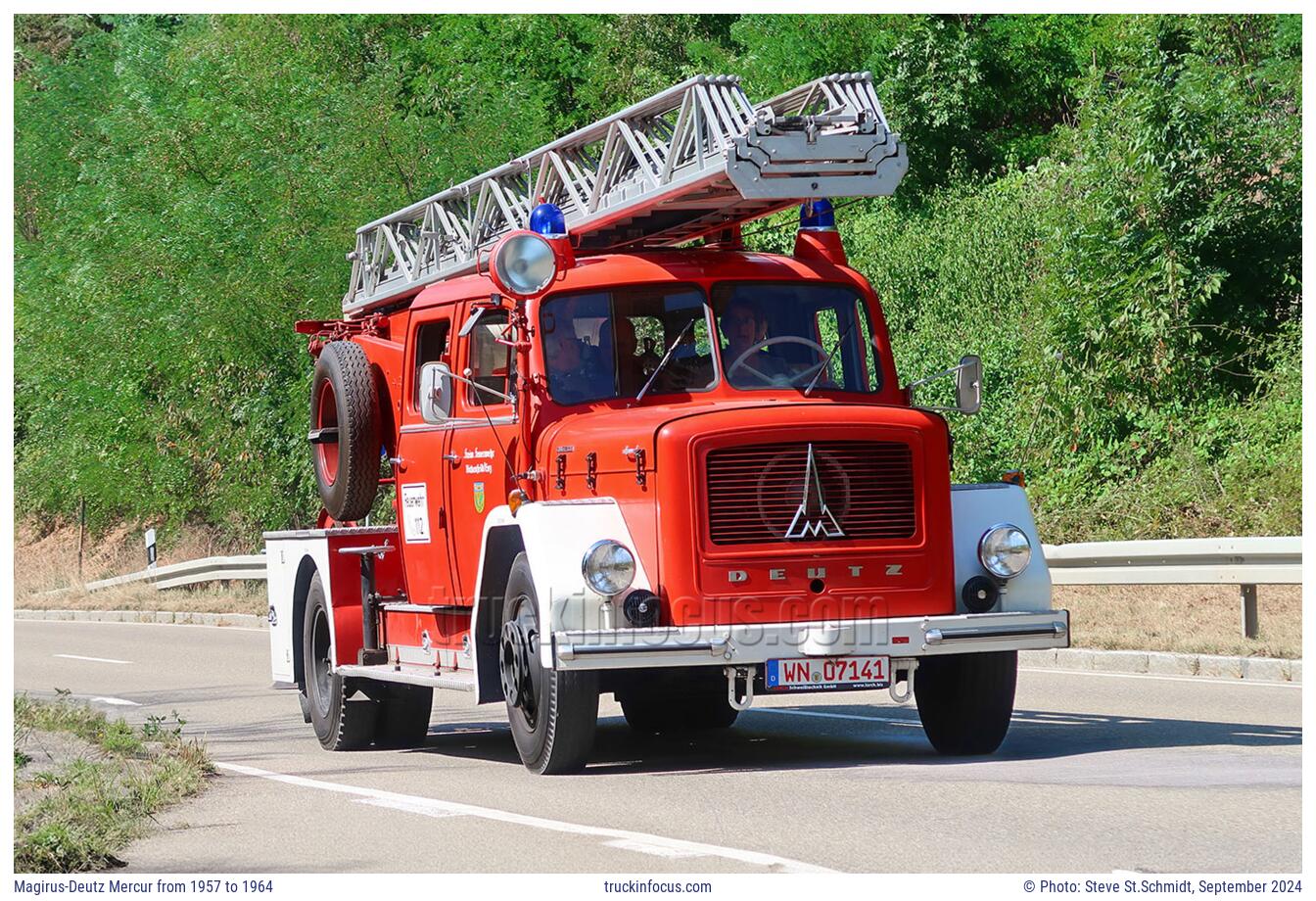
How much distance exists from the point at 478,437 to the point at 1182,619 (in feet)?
32.7

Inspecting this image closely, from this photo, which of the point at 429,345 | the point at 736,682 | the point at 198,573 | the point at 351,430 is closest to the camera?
the point at 736,682

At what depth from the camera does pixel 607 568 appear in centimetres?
1030

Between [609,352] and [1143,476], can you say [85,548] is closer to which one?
[1143,476]

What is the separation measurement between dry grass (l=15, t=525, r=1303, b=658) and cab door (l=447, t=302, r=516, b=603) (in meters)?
6.62

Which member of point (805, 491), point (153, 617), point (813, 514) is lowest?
point (153, 617)

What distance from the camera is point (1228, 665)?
49.8 feet

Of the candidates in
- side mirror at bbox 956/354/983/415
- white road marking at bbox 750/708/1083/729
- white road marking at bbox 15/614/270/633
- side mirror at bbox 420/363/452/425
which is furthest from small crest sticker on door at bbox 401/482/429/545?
white road marking at bbox 15/614/270/633

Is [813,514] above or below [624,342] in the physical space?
below

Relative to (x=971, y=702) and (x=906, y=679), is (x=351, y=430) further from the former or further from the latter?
(x=971, y=702)

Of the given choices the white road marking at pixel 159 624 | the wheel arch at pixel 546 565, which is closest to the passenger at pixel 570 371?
the wheel arch at pixel 546 565

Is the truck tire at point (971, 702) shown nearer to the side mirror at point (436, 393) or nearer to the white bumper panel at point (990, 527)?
the white bumper panel at point (990, 527)

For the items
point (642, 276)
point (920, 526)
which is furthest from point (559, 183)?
point (920, 526)

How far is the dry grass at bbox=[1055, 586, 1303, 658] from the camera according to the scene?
16.1 m

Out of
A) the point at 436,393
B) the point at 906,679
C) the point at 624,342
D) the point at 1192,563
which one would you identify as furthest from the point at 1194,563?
the point at 436,393
